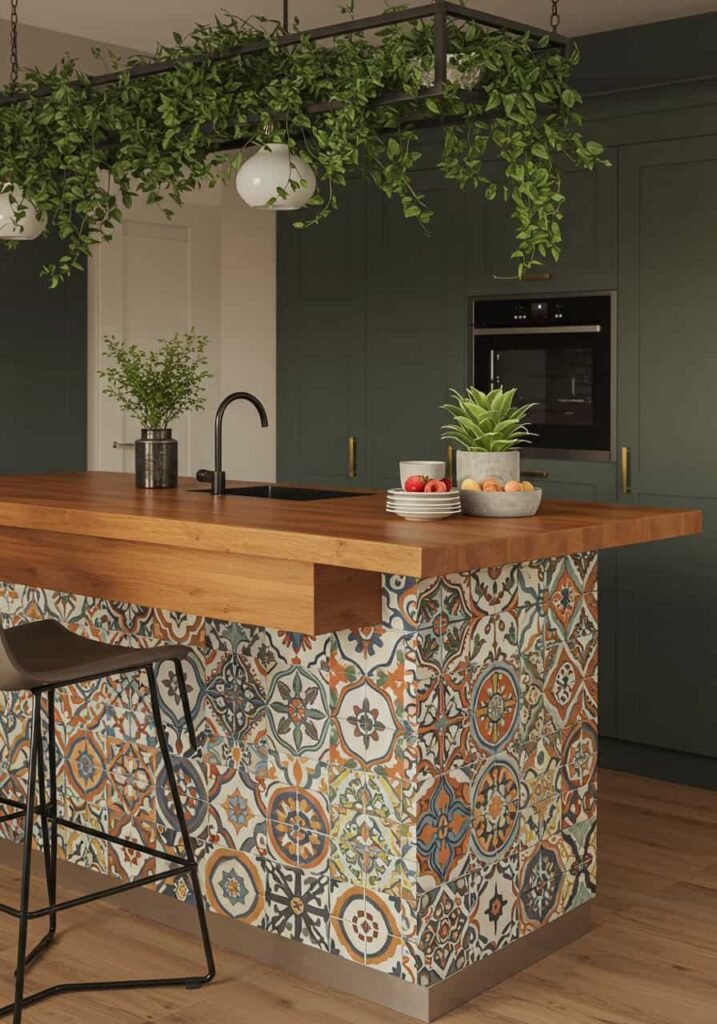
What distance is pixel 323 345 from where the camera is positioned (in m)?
5.65

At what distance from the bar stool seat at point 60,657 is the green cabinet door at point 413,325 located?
2349 millimetres

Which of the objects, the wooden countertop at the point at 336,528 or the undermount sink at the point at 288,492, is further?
the undermount sink at the point at 288,492

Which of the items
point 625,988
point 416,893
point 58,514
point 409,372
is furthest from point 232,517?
point 409,372

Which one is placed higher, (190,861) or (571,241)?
(571,241)

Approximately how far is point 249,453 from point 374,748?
3765 millimetres

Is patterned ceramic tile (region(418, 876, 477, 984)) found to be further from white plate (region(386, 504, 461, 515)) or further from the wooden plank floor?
white plate (region(386, 504, 461, 515))

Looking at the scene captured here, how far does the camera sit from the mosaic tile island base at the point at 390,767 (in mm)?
2918

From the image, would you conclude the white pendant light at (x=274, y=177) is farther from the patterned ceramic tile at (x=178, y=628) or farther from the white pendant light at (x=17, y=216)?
the patterned ceramic tile at (x=178, y=628)

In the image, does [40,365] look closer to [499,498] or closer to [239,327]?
[239,327]

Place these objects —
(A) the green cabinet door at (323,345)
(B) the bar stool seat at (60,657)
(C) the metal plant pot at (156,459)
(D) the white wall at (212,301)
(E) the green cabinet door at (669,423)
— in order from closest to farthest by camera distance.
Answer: (B) the bar stool seat at (60,657), (C) the metal plant pot at (156,459), (E) the green cabinet door at (669,423), (A) the green cabinet door at (323,345), (D) the white wall at (212,301)

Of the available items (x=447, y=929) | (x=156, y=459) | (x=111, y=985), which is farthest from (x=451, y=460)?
(x=111, y=985)

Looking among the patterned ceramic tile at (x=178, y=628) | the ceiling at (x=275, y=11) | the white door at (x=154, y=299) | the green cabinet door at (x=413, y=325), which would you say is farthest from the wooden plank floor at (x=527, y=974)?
the ceiling at (x=275, y=11)

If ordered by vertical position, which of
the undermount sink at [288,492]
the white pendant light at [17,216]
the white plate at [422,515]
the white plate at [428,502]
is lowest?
the white plate at [422,515]

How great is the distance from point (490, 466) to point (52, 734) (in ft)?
4.15
